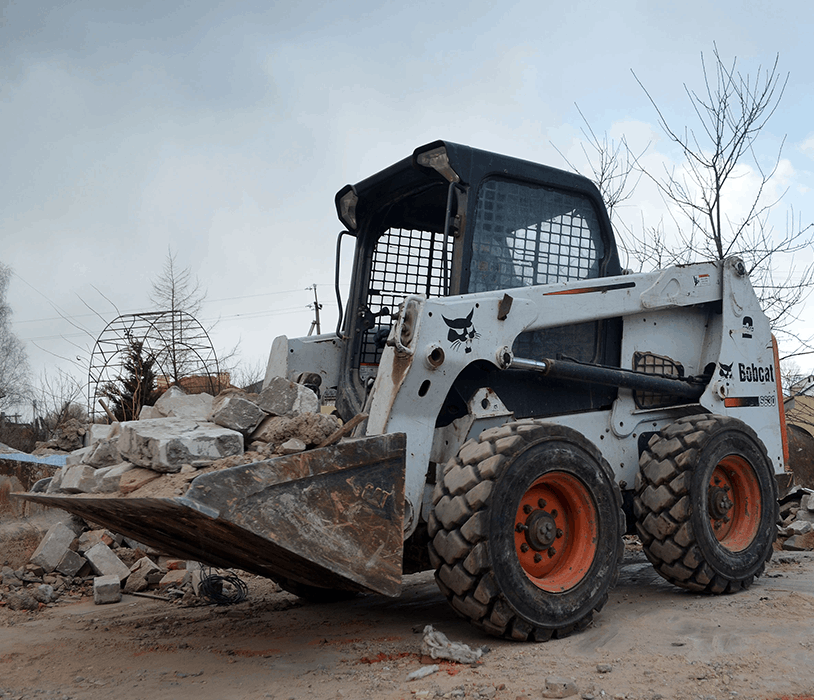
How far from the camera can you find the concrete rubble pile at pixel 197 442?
11.8ft

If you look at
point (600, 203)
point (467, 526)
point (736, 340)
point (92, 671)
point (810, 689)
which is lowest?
point (92, 671)

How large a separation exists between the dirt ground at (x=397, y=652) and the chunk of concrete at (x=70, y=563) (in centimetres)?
135

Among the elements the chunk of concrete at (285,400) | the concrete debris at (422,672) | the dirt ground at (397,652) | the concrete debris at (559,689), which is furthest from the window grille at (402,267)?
the concrete debris at (559,689)

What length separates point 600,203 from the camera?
5.50 m

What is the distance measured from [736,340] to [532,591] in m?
2.96

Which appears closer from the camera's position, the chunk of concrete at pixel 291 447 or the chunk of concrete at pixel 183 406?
→ the chunk of concrete at pixel 291 447

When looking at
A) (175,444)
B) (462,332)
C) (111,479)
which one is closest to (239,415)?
(175,444)

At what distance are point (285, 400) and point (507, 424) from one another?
1154 millimetres

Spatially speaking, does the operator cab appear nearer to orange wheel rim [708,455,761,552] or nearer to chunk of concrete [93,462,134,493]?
orange wheel rim [708,455,761,552]

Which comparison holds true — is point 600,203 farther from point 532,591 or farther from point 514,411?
point 532,591

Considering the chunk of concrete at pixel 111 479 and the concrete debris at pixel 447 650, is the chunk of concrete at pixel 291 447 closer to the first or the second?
the chunk of concrete at pixel 111 479

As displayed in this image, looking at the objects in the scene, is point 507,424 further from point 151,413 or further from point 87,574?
point 87,574

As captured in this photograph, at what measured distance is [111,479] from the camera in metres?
3.82

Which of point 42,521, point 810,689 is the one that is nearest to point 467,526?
point 810,689
